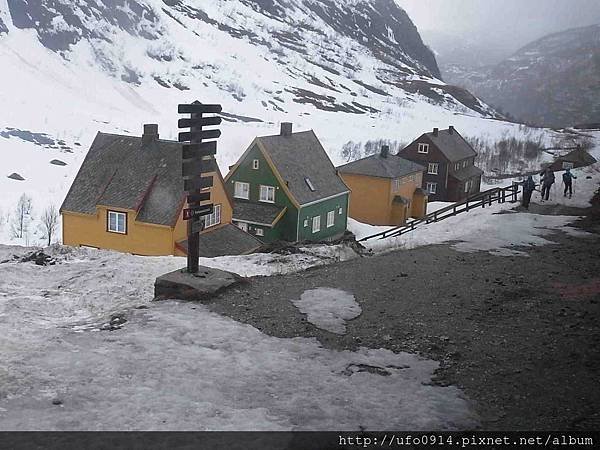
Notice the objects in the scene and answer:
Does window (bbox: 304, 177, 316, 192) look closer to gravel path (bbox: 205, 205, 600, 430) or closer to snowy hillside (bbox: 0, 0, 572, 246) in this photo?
snowy hillside (bbox: 0, 0, 572, 246)

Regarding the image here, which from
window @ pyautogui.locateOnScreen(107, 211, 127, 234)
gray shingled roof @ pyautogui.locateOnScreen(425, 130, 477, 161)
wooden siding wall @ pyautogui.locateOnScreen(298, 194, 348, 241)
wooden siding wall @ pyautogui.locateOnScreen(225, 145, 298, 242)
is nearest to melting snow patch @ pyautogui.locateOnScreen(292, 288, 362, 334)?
window @ pyautogui.locateOnScreen(107, 211, 127, 234)

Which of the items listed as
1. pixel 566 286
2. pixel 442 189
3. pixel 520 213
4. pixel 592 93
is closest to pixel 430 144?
pixel 442 189

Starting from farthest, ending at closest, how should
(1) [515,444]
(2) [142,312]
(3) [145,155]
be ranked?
(3) [145,155], (2) [142,312], (1) [515,444]

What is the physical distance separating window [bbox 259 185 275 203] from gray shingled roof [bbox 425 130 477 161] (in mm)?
23753

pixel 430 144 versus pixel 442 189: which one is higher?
pixel 430 144

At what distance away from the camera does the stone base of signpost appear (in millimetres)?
12961

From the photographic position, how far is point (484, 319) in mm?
12000

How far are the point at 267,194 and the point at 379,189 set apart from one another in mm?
13158

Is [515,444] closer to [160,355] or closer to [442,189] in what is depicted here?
[160,355]

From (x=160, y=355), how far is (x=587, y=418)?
5.75 m

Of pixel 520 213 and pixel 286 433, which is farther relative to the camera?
pixel 520 213

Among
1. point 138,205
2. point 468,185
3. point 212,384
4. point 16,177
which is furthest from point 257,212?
point 468,185

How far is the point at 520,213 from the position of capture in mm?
26516

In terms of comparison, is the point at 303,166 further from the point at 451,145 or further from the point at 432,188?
the point at 451,145
